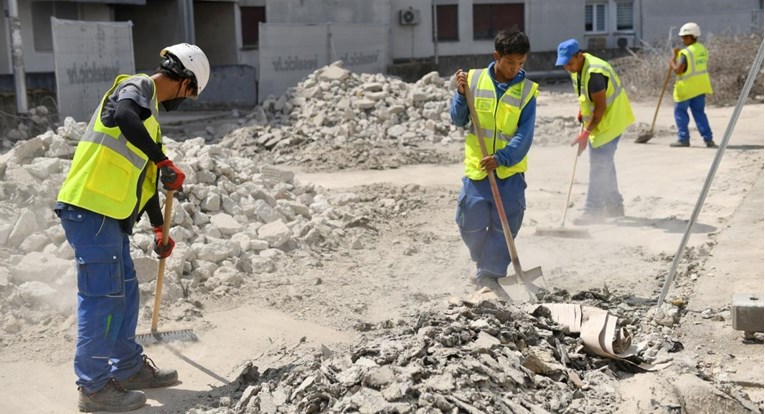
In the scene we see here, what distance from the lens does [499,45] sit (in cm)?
584

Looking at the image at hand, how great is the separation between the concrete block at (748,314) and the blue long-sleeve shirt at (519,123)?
5.45 ft

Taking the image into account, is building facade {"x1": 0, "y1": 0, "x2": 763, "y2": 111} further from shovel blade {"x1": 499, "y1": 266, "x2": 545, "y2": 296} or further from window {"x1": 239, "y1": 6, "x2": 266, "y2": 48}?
shovel blade {"x1": 499, "y1": 266, "x2": 545, "y2": 296}

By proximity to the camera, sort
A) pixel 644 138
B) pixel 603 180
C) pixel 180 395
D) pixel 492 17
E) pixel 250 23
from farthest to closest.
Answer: pixel 492 17, pixel 250 23, pixel 644 138, pixel 603 180, pixel 180 395

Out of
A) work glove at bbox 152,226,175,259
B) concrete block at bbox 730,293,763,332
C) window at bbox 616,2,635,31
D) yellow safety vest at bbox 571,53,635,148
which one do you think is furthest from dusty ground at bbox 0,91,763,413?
window at bbox 616,2,635,31

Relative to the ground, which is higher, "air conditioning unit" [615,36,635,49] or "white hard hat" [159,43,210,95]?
"air conditioning unit" [615,36,635,49]

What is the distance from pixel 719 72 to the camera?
19578 mm

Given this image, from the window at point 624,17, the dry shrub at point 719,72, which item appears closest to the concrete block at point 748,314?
the dry shrub at point 719,72

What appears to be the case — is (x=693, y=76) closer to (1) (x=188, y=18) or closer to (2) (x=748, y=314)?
(2) (x=748, y=314)

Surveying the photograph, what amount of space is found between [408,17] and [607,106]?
61.4 feet

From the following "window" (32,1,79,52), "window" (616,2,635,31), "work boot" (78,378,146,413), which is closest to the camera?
"work boot" (78,378,146,413)

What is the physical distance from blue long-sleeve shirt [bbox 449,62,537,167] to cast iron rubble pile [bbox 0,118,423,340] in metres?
2.23

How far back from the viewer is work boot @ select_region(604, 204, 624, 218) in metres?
9.12

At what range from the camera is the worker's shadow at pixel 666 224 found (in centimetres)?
845

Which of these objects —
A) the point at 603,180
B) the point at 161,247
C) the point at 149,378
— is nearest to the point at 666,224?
the point at 603,180
